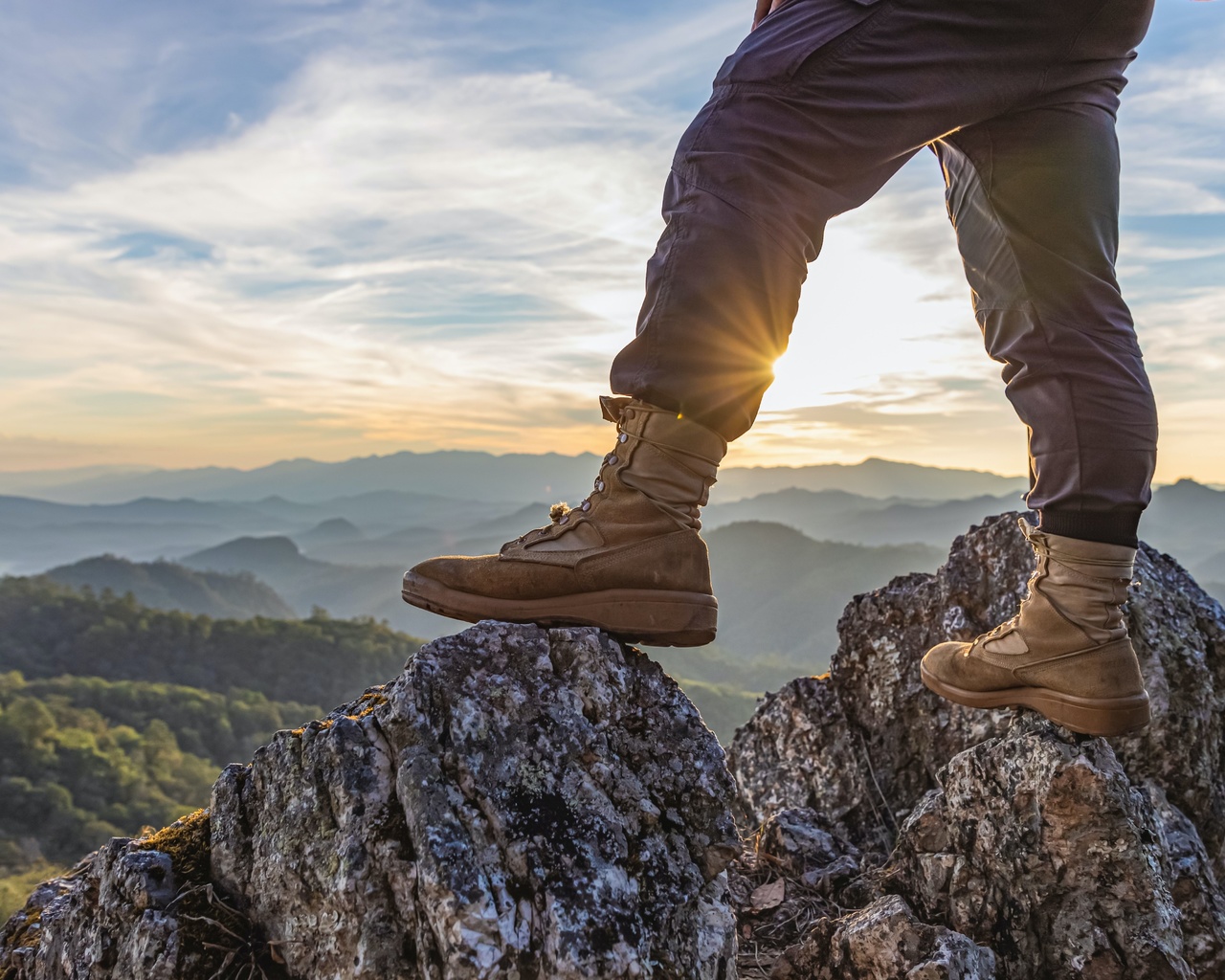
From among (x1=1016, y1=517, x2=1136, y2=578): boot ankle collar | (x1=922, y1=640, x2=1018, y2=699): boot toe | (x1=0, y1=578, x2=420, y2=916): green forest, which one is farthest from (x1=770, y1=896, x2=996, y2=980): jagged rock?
(x1=0, y1=578, x2=420, y2=916): green forest

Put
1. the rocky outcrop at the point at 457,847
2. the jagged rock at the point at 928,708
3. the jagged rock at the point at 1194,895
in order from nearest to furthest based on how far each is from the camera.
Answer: the rocky outcrop at the point at 457,847, the jagged rock at the point at 1194,895, the jagged rock at the point at 928,708

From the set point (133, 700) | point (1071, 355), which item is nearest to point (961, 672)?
point (1071, 355)

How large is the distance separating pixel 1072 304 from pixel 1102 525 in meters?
0.75

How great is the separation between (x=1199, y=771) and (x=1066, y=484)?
177cm

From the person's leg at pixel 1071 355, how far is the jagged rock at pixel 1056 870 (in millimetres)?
203

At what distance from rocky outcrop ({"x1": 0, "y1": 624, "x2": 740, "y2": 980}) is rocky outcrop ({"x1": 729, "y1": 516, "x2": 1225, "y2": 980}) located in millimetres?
943

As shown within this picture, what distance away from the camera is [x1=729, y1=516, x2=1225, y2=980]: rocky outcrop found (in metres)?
2.68

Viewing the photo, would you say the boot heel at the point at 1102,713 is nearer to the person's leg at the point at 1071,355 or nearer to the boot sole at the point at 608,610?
the person's leg at the point at 1071,355

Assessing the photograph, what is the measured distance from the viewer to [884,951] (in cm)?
262

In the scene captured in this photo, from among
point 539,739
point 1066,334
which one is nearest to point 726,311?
point 1066,334

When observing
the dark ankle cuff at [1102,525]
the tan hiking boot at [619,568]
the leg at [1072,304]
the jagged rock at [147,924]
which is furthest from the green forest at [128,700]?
the leg at [1072,304]

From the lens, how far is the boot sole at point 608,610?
2572 mm

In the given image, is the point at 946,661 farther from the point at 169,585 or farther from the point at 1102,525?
the point at 169,585

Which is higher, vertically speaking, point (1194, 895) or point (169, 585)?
point (1194, 895)
